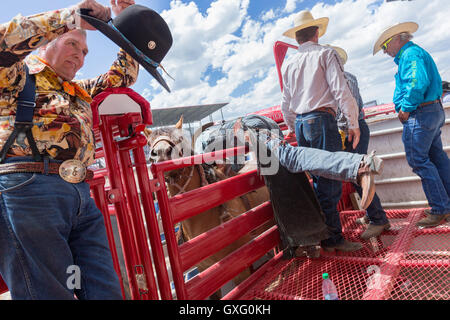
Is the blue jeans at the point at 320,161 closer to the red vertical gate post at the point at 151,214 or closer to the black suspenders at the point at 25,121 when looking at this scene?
the red vertical gate post at the point at 151,214

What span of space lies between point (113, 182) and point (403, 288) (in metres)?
1.97

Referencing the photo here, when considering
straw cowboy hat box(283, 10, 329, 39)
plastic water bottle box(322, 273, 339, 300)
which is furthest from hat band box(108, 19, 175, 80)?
straw cowboy hat box(283, 10, 329, 39)

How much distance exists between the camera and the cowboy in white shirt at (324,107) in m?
2.46

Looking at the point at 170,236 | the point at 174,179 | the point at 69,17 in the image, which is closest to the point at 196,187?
the point at 174,179

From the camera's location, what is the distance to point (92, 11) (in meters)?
1.21

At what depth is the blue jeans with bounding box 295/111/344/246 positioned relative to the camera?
2.47m

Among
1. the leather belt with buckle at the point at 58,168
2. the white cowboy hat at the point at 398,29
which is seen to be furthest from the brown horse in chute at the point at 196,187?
the white cowboy hat at the point at 398,29

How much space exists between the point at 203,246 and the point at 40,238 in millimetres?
1129

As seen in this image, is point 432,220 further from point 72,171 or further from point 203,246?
point 72,171

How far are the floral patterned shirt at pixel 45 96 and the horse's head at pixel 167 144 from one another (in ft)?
4.16

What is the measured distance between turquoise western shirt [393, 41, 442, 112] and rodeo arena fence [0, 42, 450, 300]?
4.07ft

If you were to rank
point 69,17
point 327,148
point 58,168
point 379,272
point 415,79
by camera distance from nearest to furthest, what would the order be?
point 69,17
point 58,168
point 379,272
point 327,148
point 415,79

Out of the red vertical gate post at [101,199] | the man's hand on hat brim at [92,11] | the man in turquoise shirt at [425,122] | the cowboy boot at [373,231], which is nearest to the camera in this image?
the man's hand on hat brim at [92,11]
